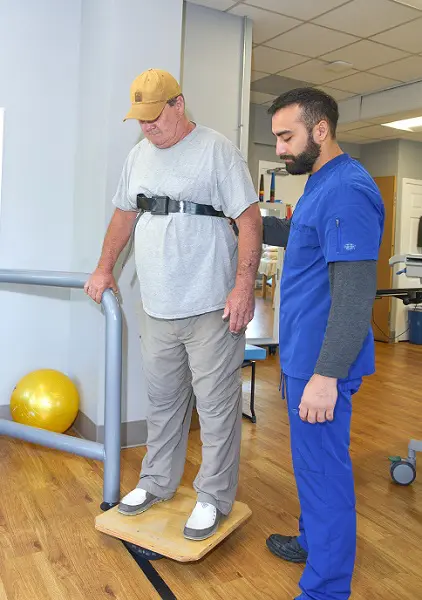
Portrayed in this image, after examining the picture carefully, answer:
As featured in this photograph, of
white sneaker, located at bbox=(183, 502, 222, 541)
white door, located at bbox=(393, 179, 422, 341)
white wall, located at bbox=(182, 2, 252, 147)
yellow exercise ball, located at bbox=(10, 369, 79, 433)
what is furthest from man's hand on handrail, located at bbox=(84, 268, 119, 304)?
white door, located at bbox=(393, 179, 422, 341)

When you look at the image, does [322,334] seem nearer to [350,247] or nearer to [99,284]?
[350,247]

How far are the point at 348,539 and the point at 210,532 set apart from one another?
53cm

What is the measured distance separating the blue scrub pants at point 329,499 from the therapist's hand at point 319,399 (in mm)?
87

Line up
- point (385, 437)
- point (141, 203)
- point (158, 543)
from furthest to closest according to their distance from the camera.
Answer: point (385, 437), point (141, 203), point (158, 543)

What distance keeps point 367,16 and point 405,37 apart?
1.74 ft

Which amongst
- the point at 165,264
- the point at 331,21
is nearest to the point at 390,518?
the point at 165,264

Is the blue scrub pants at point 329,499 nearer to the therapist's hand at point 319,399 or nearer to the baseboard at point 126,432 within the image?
the therapist's hand at point 319,399

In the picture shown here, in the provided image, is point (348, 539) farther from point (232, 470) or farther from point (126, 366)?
point (126, 366)

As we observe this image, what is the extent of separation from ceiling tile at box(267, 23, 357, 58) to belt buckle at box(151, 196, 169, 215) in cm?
268

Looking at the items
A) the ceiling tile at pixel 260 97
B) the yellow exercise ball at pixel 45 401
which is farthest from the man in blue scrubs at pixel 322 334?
the ceiling tile at pixel 260 97

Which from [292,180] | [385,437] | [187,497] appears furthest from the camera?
[292,180]

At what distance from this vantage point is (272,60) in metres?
4.71

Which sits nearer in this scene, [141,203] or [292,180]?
[141,203]

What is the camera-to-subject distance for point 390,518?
2.32 m
